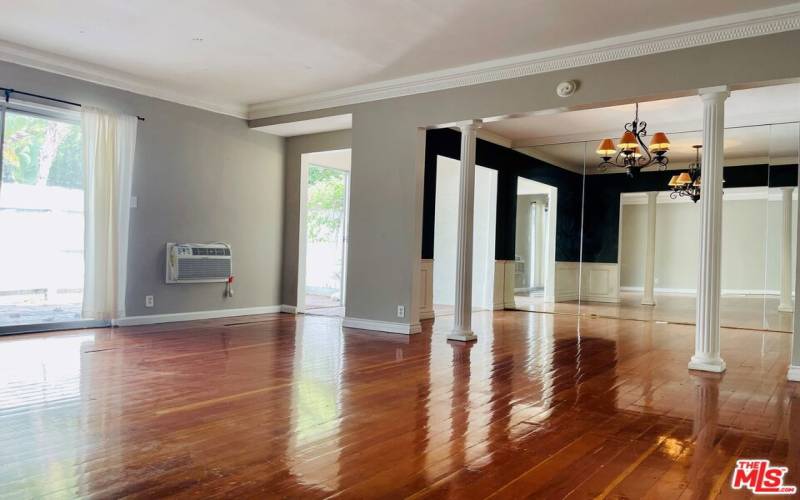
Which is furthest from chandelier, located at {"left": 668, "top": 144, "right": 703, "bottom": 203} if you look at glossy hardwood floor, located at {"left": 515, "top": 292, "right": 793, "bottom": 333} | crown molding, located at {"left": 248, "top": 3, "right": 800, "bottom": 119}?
crown molding, located at {"left": 248, "top": 3, "right": 800, "bottom": 119}

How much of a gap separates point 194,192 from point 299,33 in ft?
10.2

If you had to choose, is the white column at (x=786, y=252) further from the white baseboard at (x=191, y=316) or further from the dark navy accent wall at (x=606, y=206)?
the white baseboard at (x=191, y=316)

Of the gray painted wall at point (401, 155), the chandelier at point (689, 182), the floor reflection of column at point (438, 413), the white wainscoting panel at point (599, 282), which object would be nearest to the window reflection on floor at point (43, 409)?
the floor reflection of column at point (438, 413)

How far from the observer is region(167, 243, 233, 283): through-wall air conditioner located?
7109 millimetres

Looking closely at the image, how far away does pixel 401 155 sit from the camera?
657 centimetres

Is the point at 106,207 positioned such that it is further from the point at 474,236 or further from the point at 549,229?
the point at 549,229

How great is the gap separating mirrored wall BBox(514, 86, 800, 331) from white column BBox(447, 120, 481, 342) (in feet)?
9.08

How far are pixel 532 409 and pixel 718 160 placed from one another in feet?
9.37

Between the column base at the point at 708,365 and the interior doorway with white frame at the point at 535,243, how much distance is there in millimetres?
4867

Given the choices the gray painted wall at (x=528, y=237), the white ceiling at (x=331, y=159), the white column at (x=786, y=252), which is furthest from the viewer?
the gray painted wall at (x=528, y=237)

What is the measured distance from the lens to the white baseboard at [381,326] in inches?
258

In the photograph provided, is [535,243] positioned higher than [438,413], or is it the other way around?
[535,243]

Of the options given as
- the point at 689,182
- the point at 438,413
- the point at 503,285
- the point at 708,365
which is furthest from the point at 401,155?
the point at 689,182

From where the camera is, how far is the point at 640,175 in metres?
9.11
